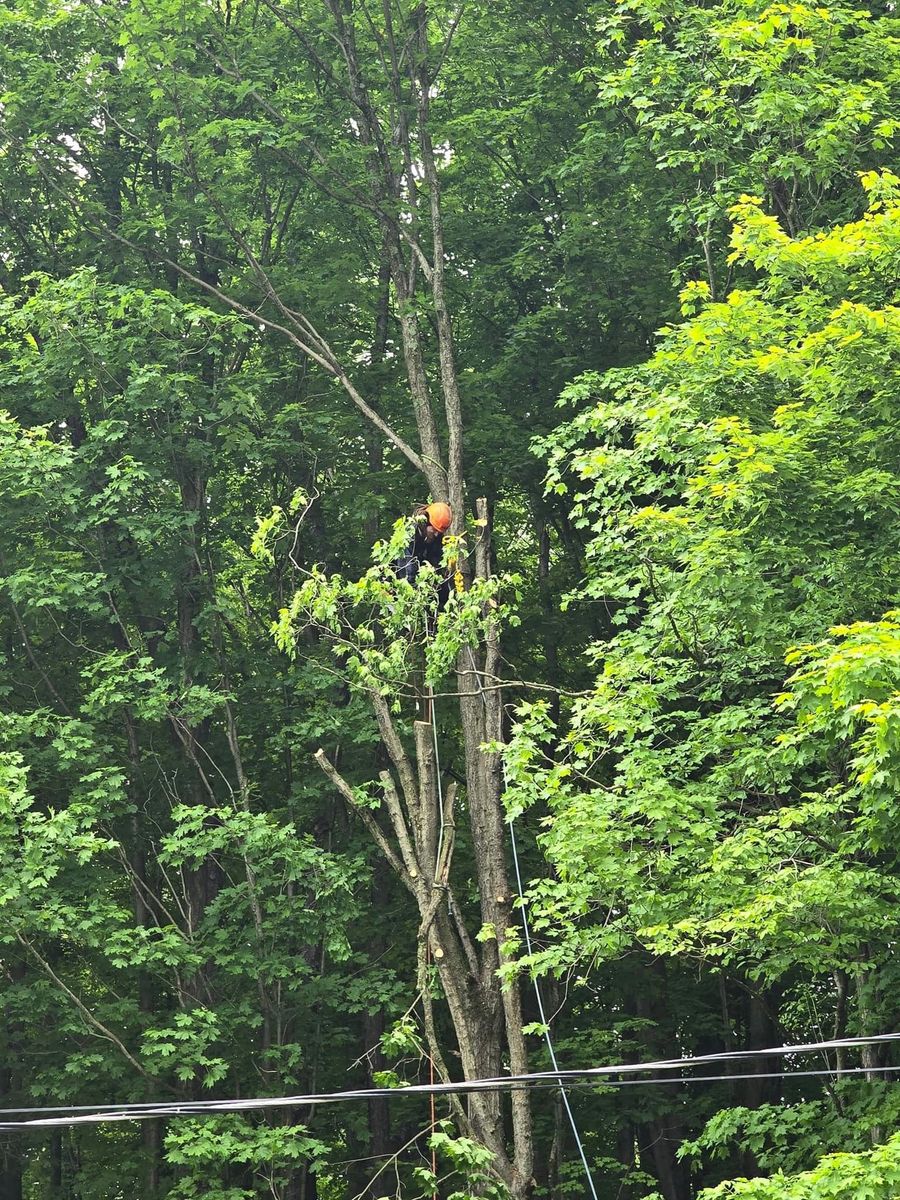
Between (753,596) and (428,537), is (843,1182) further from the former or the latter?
(428,537)

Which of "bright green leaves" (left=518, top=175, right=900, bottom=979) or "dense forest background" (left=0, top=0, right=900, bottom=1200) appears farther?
"dense forest background" (left=0, top=0, right=900, bottom=1200)

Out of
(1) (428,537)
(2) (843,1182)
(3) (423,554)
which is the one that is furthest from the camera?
(3) (423,554)

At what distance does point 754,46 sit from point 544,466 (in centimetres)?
590

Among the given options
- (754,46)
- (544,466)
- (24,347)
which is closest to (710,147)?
(754,46)

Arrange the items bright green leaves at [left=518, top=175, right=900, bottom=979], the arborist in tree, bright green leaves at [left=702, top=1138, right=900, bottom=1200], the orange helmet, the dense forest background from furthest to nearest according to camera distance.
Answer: the orange helmet → the arborist in tree → the dense forest background → bright green leaves at [left=518, top=175, right=900, bottom=979] → bright green leaves at [left=702, top=1138, right=900, bottom=1200]

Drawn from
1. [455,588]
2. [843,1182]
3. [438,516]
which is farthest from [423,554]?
[843,1182]

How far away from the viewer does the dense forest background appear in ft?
30.4

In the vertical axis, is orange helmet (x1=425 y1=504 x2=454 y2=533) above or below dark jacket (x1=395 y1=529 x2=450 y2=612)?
above

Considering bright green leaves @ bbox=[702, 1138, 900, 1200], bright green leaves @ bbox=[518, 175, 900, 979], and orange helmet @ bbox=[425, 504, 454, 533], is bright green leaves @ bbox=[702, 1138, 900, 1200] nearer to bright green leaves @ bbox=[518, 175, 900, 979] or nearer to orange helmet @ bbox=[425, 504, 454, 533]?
bright green leaves @ bbox=[518, 175, 900, 979]

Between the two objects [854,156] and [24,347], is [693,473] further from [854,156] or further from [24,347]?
[24,347]

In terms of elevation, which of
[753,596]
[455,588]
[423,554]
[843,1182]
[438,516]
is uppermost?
[438,516]

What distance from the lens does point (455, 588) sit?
932cm

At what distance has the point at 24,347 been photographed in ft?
49.0

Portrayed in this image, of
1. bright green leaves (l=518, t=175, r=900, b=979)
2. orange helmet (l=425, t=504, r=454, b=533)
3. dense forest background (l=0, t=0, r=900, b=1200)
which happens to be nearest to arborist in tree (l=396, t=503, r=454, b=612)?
orange helmet (l=425, t=504, r=454, b=533)
